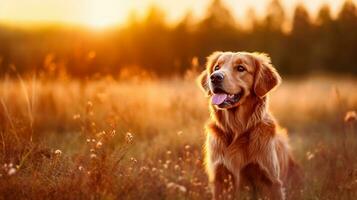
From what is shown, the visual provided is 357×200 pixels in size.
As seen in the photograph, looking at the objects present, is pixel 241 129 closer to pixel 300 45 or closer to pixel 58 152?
pixel 58 152

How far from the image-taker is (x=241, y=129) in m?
5.16

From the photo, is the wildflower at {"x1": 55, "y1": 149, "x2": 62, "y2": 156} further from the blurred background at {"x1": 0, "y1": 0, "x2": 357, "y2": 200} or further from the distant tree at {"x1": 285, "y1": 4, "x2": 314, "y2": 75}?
the distant tree at {"x1": 285, "y1": 4, "x2": 314, "y2": 75}

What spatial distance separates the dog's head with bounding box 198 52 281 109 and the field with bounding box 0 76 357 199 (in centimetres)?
62

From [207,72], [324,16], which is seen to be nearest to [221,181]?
[207,72]

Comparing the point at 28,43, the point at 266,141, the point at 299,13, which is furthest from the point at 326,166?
the point at 28,43

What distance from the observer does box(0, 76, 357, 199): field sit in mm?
4176

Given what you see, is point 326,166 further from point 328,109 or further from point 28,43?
point 28,43

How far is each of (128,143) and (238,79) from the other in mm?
1179

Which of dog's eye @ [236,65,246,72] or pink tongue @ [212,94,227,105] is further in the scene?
dog's eye @ [236,65,246,72]

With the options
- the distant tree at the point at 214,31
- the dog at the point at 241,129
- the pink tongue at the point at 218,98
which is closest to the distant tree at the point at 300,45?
the distant tree at the point at 214,31

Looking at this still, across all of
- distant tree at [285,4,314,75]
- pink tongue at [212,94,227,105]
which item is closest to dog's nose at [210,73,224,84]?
pink tongue at [212,94,227,105]

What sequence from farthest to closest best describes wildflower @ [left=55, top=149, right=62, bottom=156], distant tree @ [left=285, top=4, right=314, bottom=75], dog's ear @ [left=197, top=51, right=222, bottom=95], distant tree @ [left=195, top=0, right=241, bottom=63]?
distant tree @ [left=195, top=0, right=241, bottom=63] → distant tree @ [left=285, top=4, right=314, bottom=75] → dog's ear @ [left=197, top=51, right=222, bottom=95] → wildflower @ [left=55, top=149, right=62, bottom=156]

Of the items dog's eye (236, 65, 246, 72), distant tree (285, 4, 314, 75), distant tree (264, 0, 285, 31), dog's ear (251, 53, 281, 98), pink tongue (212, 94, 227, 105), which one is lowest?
distant tree (285, 4, 314, 75)

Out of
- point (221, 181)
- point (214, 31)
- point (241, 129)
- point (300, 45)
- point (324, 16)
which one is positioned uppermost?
point (241, 129)
